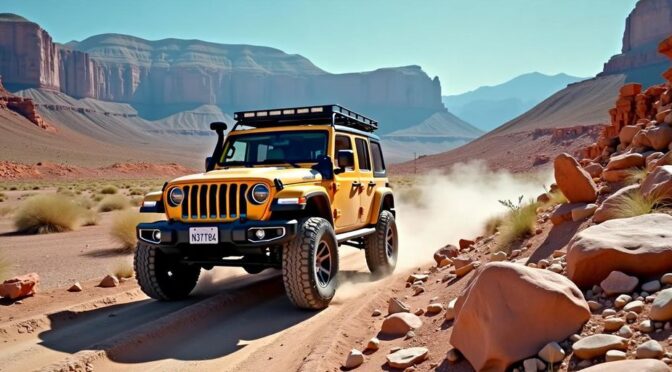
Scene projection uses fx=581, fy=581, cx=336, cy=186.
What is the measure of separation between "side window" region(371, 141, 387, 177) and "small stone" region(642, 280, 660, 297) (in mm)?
A: 6296

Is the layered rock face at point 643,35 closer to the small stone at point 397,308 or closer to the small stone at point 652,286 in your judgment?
the small stone at point 397,308

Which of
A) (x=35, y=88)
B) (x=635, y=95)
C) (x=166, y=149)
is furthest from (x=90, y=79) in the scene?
(x=635, y=95)

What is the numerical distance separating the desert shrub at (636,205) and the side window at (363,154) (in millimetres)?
4387

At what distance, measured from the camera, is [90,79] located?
15900cm

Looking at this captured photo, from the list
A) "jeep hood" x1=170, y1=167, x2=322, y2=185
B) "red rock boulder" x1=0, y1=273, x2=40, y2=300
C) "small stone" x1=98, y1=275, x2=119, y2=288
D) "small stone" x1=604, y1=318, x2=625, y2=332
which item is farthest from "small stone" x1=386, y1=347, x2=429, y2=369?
"small stone" x1=98, y1=275, x2=119, y2=288

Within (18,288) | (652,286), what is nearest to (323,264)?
(18,288)

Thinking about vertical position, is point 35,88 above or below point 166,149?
above

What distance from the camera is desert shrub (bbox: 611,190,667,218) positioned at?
5.22 meters

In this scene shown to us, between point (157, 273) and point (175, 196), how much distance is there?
1097 mm

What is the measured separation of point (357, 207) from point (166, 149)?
Answer: 117691 mm

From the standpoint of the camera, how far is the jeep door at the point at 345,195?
792 cm

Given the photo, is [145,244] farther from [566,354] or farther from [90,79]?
[90,79]

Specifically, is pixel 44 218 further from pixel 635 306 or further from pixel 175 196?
pixel 635 306

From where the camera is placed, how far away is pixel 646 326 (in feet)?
11.1
